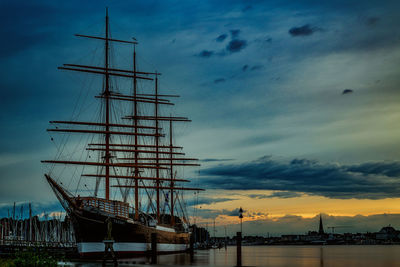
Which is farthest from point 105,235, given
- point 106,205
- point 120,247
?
point 120,247

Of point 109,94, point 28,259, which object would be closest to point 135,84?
point 109,94

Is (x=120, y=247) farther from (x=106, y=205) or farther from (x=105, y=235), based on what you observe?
(x=106, y=205)

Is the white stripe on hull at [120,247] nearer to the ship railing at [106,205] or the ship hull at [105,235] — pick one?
the ship hull at [105,235]

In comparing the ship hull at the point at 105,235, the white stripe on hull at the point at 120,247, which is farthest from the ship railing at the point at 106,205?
the white stripe on hull at the point at 120,247

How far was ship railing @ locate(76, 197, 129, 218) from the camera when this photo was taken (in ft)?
179

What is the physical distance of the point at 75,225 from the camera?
5541cm

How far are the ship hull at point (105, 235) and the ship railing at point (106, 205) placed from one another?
2.82 ft

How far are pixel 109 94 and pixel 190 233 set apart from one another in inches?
1690

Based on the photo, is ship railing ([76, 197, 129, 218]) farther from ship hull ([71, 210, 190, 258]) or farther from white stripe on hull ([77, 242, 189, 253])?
white stripe on hull ([77, 242, 189, 253])

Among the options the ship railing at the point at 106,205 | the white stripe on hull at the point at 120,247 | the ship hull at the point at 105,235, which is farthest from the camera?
the ship railing at the point at 106,205

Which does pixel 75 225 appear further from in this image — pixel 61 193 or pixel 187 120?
pixel 187 120

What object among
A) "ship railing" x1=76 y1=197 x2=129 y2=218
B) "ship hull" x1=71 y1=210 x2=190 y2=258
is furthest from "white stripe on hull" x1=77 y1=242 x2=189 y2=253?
"ship railing" x1=76 y1=197 x2=129 y2=218

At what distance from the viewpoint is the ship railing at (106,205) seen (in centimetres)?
5456

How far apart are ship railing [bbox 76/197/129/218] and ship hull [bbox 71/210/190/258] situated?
0.86m
